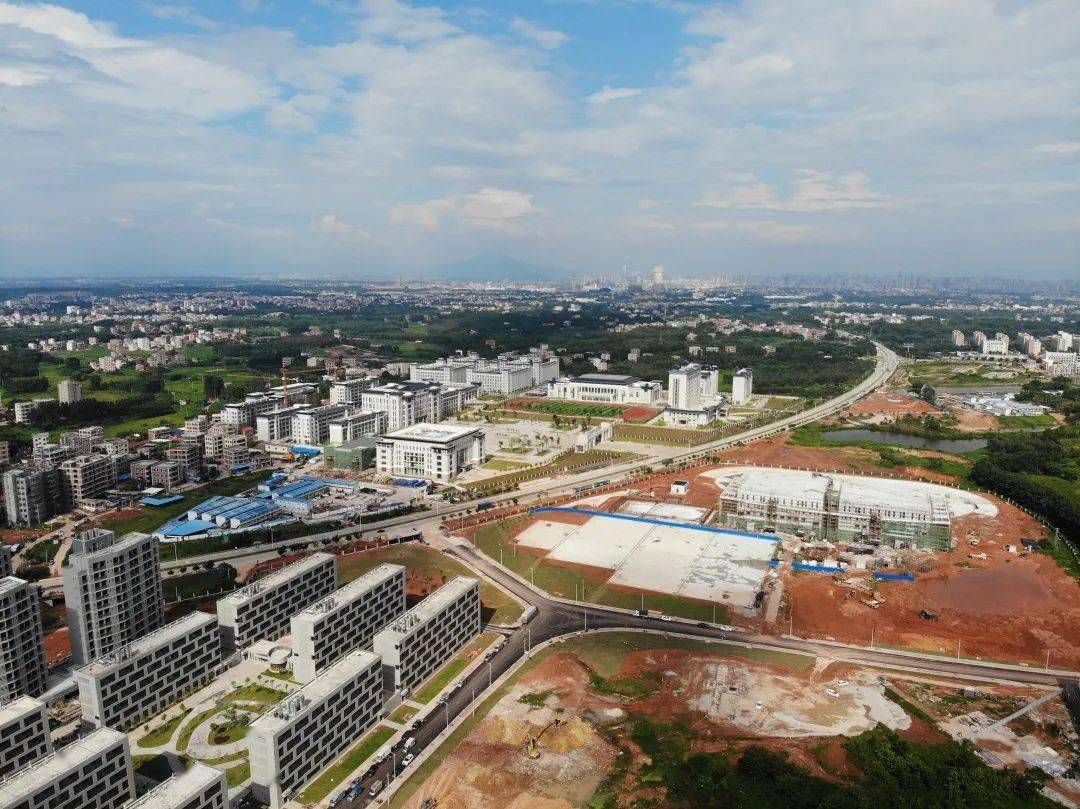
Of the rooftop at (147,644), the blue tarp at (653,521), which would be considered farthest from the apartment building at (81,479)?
the blue tarp at (653,521)

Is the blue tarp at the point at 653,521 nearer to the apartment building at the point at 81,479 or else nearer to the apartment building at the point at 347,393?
the apartment building at the point at 81,479

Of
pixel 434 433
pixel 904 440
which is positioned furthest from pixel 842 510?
pixel 904 440

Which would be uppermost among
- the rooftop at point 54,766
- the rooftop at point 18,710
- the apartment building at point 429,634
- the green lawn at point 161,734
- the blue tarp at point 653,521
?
the rooftop at point 18,710

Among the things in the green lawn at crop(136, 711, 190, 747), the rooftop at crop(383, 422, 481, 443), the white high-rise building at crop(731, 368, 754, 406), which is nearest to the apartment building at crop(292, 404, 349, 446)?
the rooftop at crop(383, 422, 481, 443)

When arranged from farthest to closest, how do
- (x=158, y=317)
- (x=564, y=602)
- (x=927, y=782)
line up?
(x=158, y=317) → (x=564, y=602) → (x=927, y=782)

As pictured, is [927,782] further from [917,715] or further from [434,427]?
[434,427]

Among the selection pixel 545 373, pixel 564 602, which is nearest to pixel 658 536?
pixel 564 602

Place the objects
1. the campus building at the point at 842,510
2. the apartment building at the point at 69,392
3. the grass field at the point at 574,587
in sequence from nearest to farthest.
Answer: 1. the grass field at the point at 574,587
2. the campus building at the point at 842,510
3. the apartment building at the point at 69,392
